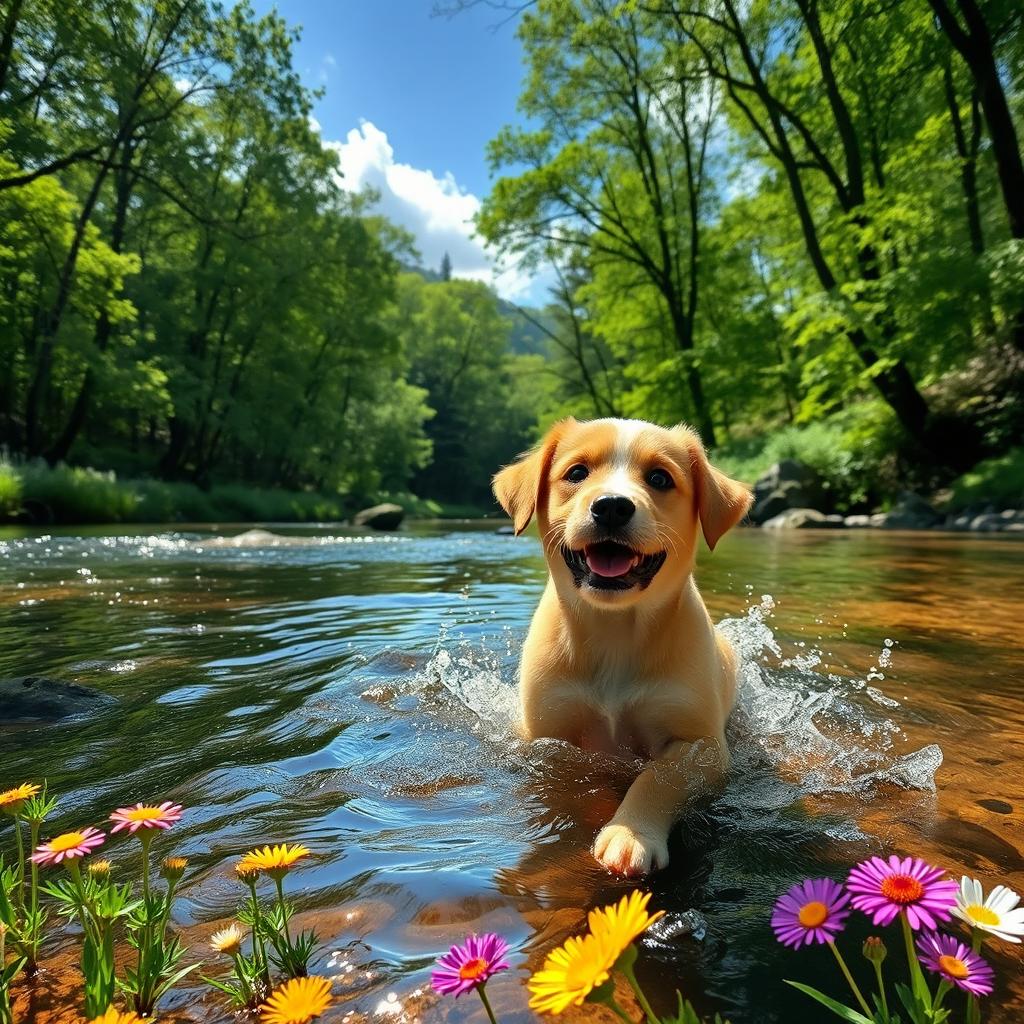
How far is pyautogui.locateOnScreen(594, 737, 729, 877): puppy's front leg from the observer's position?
6.83ft

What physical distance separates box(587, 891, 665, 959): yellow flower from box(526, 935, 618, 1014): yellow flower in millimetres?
10

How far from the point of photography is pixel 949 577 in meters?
8.44

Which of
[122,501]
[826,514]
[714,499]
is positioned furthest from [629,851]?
[826,514]

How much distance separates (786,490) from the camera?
2253 cm

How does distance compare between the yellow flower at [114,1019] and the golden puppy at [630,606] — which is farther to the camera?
the golden puppy at [630,606]

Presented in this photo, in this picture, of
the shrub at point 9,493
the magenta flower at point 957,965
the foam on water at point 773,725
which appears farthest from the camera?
the shrub at point 9,493

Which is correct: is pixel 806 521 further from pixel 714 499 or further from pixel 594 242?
pixel 714 499

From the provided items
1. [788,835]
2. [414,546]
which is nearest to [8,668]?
[788,835]

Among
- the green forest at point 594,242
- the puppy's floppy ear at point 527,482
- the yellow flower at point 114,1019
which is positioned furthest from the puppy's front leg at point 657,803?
the green forest at point 594,242

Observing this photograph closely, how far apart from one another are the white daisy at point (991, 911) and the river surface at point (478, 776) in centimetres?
44

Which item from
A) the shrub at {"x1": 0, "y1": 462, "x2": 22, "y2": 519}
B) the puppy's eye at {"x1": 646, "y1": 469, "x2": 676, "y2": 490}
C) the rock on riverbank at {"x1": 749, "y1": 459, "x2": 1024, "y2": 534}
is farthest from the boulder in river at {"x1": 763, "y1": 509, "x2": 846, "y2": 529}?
the shrub at {"x1": 0, "y1": 462, "x2": 22, "y2": 519}

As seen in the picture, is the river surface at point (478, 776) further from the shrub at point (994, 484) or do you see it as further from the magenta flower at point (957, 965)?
the shrub at point (994, 484)

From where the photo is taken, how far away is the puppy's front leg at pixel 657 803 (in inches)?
82.0

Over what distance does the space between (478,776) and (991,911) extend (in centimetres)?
198
